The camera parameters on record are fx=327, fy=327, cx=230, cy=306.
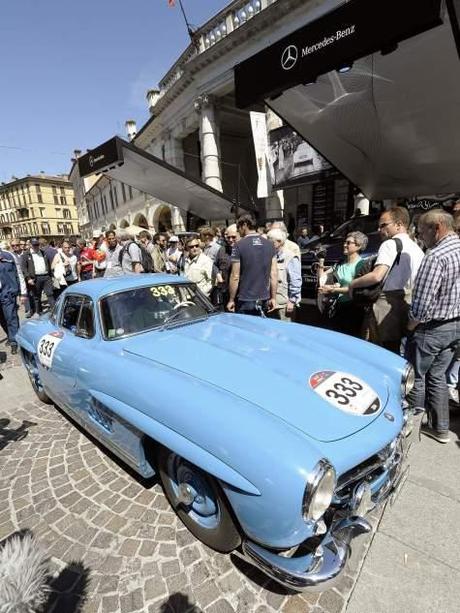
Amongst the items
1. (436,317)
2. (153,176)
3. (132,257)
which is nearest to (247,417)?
(436,317)

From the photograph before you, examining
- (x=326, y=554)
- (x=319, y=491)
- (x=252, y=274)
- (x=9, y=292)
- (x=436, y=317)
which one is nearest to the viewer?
(x=319, y=491)

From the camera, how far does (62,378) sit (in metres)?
2.80

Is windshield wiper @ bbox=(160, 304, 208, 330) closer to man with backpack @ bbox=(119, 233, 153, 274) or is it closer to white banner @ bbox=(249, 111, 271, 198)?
man with backpack @ bbox=(119, 233, 153, 274)

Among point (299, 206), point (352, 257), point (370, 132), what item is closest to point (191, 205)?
point (299, 206)

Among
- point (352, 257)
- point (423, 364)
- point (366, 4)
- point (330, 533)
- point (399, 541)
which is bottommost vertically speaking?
point (399, 541)

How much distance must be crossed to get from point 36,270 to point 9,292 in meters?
2.71

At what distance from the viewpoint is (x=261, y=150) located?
11508mm

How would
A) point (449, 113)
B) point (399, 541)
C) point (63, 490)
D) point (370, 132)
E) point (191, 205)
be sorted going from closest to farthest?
point (399, 541) → point (63, 490) → point (449, 113) → point (370, 132) → point (191, 205)

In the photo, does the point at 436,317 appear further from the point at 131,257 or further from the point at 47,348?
the point at 131,257

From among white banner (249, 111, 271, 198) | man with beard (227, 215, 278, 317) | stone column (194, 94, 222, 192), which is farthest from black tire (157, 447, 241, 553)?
stone column (194, 94, 222, 192)

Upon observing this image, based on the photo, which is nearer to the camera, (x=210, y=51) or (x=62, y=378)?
(x=62, y=378)

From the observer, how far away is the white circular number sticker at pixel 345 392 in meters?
1.83

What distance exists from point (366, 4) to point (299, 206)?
480 inches

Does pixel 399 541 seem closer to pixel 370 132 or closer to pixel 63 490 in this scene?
pixel 63 490
